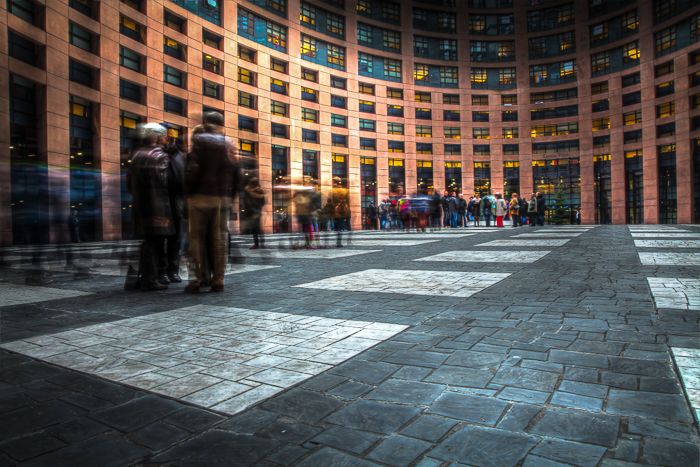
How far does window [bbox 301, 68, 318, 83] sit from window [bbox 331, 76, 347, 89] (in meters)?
2.13

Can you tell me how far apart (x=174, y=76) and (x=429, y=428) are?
3326 cm

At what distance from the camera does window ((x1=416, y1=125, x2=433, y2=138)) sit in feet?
162

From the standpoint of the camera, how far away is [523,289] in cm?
472

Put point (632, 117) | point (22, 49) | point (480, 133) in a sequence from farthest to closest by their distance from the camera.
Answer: point (480, 133)
point (632, 117)
point (22, 49)

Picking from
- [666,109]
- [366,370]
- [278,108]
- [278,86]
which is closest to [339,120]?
[278,108]

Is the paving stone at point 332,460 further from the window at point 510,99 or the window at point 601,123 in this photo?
the window at point 510,99

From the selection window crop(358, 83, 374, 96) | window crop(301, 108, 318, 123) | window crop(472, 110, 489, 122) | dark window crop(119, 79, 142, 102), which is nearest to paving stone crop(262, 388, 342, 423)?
dark window crop(119, 79, 142, 102)

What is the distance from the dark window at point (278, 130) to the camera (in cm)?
3778

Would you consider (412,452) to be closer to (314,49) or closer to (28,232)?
(28,232)

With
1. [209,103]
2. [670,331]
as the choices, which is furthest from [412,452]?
[209,103]

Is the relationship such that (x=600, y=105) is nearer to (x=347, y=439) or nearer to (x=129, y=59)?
(x=129, y=59)

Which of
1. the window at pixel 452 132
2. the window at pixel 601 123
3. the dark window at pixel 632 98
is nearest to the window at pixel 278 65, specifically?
the window at pixel 452 132

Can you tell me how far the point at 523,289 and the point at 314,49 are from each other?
138 feet

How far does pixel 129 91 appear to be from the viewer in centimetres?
2684
